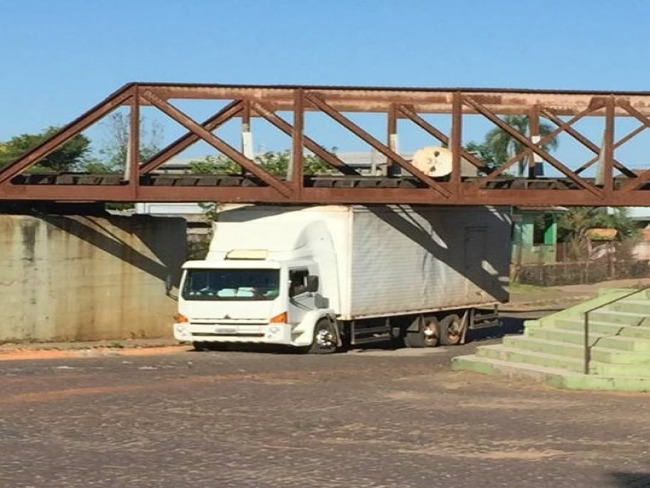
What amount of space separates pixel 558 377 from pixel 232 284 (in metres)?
8.37

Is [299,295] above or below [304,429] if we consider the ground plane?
above

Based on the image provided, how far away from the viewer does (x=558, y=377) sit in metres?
16.9

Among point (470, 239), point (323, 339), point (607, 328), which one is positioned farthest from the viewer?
point (470, 239)

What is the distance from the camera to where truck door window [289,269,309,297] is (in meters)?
23.4

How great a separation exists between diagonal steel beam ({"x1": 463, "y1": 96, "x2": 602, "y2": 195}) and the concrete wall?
8.10m

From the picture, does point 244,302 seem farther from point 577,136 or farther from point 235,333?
point 577,136

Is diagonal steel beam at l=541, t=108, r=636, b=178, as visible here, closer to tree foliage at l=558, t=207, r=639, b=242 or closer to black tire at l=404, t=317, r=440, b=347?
black tire at l=404, t=317, r=440, b=347

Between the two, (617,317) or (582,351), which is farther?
(617,317)

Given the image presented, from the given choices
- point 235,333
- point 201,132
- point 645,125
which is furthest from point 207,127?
point 645,125

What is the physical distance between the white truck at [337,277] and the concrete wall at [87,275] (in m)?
3.68

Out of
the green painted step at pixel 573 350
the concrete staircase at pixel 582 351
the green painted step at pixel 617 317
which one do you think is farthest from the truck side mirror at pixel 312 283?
the green painted step at pixel 617 317

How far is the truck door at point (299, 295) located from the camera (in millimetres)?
23359

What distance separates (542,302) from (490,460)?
38.0 m

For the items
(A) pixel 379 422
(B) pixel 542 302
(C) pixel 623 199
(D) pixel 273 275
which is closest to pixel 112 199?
(D) pixel 273 275
